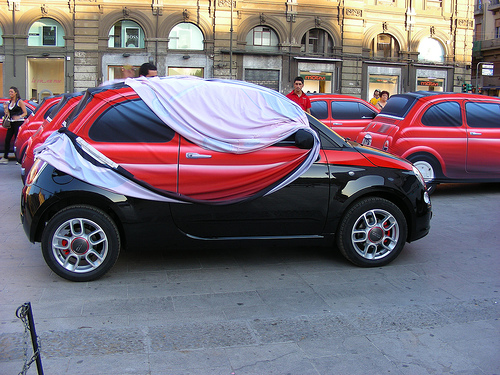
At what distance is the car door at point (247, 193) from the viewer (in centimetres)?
506

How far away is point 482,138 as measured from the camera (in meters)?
9.41

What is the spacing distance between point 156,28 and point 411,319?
102 ft

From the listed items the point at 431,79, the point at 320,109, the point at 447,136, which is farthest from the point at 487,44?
the point at 447,136

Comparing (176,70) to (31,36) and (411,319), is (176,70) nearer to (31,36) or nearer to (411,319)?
(31,36)

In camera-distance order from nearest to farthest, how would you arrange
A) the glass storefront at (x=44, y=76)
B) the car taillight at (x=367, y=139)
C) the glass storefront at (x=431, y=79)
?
the car taillight at (x=367, y=139) → the glass storefront at (x=44, y=76) → the glass storefront at (x=431, y=79)

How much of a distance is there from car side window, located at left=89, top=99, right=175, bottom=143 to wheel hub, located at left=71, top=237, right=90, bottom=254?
2.99 ft

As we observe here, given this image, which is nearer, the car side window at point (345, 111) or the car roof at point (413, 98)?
the car roof at point (413, 98)

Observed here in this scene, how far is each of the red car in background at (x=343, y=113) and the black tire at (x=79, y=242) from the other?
8636 millimetres

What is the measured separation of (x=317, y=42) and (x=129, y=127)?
32.5 metres

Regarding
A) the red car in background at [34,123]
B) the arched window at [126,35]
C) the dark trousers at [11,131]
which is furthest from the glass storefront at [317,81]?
the red car in background at [34,123]

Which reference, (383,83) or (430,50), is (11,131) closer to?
(383,83)

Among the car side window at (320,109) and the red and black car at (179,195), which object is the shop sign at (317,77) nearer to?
the car side window at (320,109)

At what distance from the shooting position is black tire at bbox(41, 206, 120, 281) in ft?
16.0

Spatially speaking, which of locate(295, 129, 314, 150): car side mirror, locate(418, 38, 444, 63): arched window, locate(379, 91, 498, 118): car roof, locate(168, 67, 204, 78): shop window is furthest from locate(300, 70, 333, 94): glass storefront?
locate(295, 129, 314, 150): car side mirror
